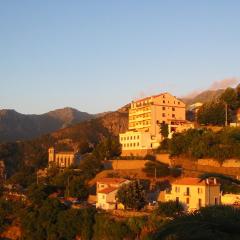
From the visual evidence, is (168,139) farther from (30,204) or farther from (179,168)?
(30,204)

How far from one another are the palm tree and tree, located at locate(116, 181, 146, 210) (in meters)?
35.4

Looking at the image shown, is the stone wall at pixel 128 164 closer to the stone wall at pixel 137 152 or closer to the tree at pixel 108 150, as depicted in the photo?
the stone wall at pixel 137 152

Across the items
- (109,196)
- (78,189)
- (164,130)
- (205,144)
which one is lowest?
(109,196)

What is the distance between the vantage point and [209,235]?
5637 millimetres

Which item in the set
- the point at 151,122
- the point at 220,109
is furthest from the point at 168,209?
the point at 151,122

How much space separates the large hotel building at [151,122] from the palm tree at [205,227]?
5338 cm

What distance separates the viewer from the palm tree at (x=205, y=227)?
18.7ft

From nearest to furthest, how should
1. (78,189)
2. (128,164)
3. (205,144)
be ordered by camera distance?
(78,189) → (205,144) → (128,164)

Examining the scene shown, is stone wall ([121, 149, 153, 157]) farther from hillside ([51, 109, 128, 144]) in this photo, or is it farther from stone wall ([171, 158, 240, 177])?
hillside ([51, 109, 128, 144])

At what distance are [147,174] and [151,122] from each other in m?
15.2

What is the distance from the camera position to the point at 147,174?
169 feet

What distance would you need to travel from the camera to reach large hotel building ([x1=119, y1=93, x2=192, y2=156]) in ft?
201

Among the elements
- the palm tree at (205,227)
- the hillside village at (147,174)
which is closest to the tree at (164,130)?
the hillside village at (147,174)

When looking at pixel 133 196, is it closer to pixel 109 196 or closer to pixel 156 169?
pixel 109 196
